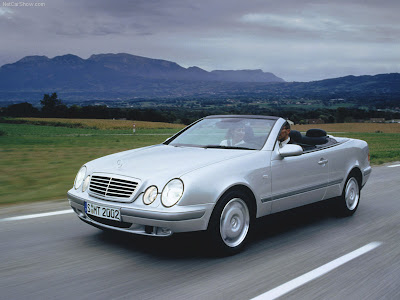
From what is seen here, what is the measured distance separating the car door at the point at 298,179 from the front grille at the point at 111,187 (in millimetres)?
1610

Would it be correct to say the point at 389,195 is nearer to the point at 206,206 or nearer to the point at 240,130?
the point at 240,130

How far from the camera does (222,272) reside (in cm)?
414

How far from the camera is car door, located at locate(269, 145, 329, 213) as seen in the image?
5133mm

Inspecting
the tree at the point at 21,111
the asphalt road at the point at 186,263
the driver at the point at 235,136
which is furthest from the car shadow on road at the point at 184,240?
the tree at the point at 21,111

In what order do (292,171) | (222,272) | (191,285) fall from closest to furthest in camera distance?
(191,285)
(222,272)
(292,171)

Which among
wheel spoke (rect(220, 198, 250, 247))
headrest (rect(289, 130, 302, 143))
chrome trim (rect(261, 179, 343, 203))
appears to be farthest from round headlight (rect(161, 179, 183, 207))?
headrest (rect(289, 130, 302, 143))

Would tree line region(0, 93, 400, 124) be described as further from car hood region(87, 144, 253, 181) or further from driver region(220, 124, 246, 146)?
car hood region(87, 144, 253, 181)

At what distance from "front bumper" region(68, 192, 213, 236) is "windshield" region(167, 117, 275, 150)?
1302 mm

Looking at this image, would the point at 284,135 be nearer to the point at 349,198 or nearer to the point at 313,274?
the point at 349,198

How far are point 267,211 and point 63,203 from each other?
349 centimetres

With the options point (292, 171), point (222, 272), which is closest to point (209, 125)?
point (292, 171)

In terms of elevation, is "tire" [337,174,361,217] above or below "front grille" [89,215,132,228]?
below

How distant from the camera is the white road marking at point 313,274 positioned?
11.9 feet

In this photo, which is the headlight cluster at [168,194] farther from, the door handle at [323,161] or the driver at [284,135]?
the door handle at [323,161]
